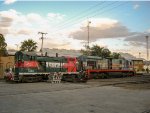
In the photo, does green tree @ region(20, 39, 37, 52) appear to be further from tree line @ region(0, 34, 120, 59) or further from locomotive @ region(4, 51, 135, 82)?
locomotive @ region(4, 51, 135, 82)

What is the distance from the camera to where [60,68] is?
3378 centimetres

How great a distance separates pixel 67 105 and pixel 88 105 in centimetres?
115

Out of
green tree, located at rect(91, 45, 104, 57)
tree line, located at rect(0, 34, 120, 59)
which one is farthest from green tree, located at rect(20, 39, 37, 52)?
green tree, located at rect(91, 45, 104, 57)

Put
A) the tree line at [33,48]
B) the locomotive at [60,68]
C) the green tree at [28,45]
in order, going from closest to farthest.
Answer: the locomotive at [60,68] < the tree line at [33,48] < the green tree at [28,45]

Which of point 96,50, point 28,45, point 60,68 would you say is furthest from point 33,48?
point 60,68

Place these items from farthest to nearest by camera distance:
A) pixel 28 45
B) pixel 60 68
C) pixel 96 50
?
pixel 96 50 → pixel 28 45 → pixel 60 68

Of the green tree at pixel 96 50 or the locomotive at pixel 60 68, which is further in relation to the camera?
the green tree at pixel 96 50

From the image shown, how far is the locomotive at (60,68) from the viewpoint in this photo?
2928 centimetres


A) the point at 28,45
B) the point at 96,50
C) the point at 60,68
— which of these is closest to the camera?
the point at 60,68

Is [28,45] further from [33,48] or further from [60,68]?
[60,68]

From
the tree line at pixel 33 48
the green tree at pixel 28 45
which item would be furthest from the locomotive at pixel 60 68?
the green tree at pixel 28 45

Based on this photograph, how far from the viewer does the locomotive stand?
2928 centimetres

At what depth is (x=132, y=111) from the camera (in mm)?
11883

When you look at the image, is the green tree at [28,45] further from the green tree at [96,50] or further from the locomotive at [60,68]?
the locomotive at [60,68]
